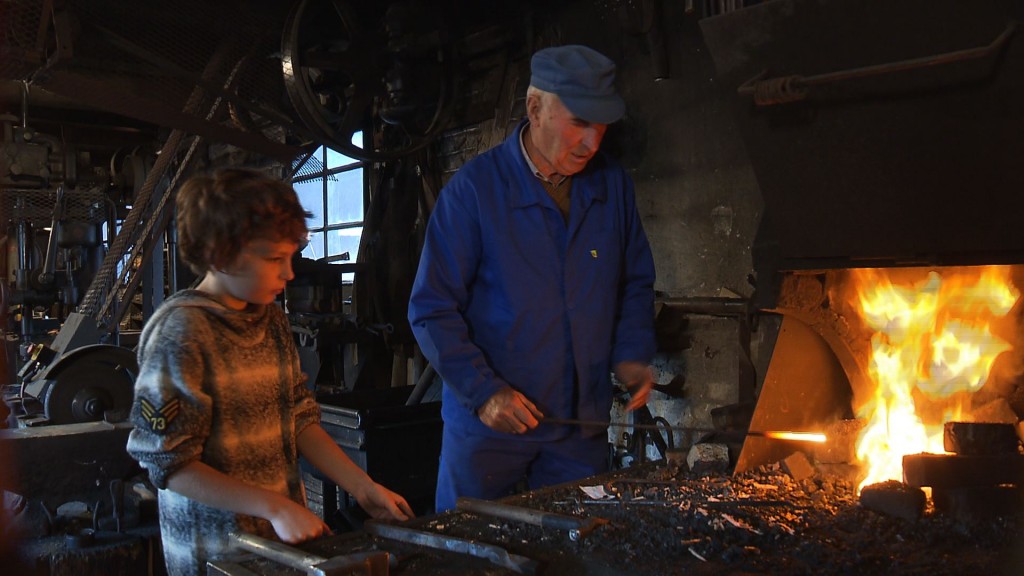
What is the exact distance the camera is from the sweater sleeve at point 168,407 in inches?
61.2

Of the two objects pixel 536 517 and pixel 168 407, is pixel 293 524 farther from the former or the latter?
pixel 536 517

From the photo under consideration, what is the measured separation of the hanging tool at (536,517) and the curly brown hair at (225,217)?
0.72 metres

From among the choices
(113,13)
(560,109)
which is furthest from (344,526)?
(113,13)

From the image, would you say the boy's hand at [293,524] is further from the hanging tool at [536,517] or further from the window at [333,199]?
the window at [333,199]

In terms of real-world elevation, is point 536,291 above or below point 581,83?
below

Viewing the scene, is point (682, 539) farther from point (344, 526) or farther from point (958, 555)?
point (344, 526)

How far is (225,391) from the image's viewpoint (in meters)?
1.68

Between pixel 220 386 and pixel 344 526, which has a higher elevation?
pixel 220 386

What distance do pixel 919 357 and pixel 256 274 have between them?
1.98m

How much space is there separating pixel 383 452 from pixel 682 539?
86.3 inches

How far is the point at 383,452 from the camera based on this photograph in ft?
12.0

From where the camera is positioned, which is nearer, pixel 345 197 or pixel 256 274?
pixel 256 274

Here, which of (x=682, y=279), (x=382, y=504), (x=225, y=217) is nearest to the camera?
(x=225, y=217)

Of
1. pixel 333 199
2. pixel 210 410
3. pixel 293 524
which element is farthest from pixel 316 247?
pixel 293 524
